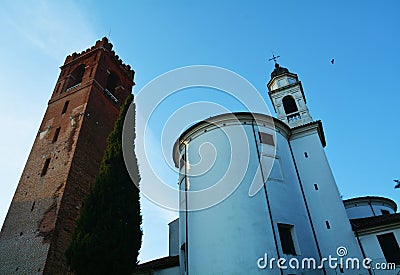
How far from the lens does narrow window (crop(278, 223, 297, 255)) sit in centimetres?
1314

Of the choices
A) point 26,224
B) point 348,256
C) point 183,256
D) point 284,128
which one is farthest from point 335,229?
point 26,224

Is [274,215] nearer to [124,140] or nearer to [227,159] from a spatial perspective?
[227,159]

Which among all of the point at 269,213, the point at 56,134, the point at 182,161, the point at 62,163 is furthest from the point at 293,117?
the point at 56,134

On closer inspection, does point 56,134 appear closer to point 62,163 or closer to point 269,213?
point 62,163

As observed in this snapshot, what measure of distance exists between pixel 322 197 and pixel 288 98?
7.62 m

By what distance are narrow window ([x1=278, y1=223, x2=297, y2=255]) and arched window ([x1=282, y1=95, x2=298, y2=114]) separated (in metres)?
8.55

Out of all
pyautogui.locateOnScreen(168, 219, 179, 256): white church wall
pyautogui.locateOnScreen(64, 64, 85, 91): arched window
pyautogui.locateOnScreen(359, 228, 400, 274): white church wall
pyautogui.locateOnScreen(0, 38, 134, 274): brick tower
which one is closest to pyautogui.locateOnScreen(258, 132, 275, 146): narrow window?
pyautogui.locateOnScreen(359, 228, 400, 274): white church wall

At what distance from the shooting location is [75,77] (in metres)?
24.0

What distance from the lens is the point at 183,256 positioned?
15.2 metres

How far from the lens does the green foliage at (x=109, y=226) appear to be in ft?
35.3

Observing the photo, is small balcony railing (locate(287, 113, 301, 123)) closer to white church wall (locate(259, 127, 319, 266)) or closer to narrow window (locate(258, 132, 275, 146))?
narrow window (locate(258, 132, 275, 146))

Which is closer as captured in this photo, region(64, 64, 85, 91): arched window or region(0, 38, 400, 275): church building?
region(0, 38, 400, 275): church building

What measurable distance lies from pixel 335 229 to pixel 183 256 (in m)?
7.49

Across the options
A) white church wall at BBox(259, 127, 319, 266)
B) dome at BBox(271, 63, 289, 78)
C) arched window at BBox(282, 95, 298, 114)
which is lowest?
white church wall at BBox(259, 127, 319, 266)
